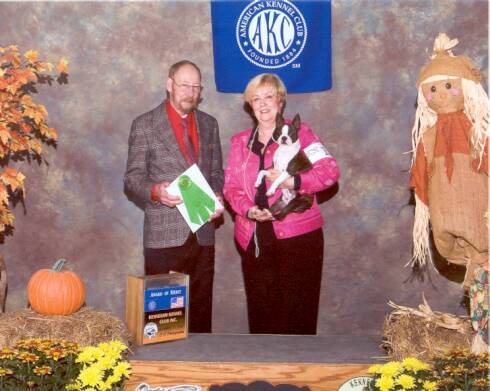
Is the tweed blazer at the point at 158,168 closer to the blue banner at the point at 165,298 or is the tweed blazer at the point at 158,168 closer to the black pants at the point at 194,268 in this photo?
the black pants at the point at 194,268

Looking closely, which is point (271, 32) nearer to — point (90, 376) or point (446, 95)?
point (446, 95)

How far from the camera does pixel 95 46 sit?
14.7 feet

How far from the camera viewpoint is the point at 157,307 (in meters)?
3.68

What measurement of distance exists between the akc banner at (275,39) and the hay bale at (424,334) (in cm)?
162

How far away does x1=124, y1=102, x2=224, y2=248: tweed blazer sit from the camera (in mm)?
4246

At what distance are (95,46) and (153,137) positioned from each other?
2.40ft

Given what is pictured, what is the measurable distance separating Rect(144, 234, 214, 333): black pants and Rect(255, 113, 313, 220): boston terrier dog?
1.77 feet

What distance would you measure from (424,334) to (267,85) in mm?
1657

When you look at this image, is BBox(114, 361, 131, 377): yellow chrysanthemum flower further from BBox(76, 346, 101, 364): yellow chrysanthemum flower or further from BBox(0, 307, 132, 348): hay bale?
BBox(0, 307, 132, 348): hay bale

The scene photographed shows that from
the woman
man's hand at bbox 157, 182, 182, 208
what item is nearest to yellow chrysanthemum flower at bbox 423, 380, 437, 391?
the woman

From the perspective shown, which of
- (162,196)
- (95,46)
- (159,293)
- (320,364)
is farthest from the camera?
(95,46)

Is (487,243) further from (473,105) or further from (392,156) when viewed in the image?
(392,156)

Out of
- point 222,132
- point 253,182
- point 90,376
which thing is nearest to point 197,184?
point 253,182

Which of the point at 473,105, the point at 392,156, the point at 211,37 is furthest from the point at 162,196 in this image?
the point at 473,105
